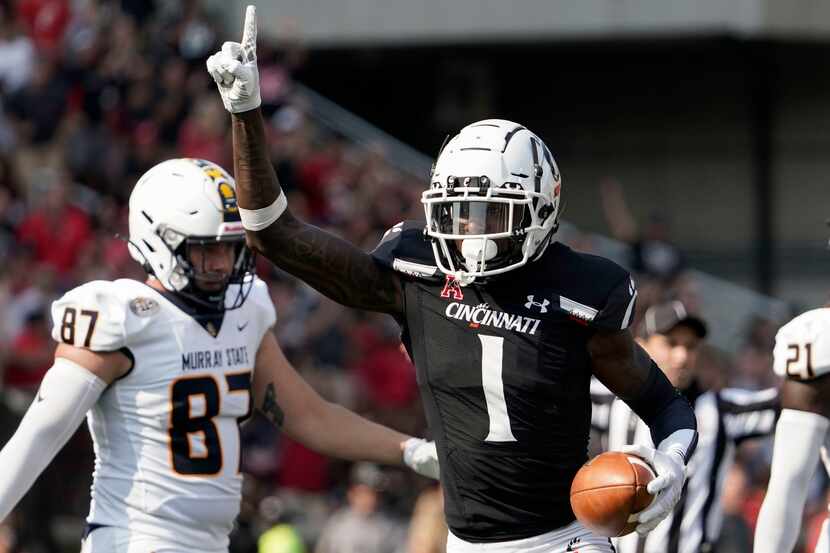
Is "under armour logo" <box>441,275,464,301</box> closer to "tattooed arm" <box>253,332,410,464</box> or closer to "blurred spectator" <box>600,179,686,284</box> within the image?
"tattooed arm" <box>253,332,410,464</box>

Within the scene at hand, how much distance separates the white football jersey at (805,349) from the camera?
14.7 ft

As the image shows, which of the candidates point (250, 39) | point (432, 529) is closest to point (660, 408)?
point (250, 39)

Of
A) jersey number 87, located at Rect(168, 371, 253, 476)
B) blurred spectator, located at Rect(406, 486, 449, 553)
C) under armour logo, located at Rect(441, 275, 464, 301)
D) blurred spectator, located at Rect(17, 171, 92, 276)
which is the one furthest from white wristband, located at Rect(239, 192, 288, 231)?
blurred spectator, located at Rect(17, 171, 92, 276)

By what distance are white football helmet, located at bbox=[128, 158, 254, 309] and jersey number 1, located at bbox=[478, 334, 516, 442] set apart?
3.76 ft

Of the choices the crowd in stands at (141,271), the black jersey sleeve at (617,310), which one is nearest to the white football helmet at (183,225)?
the black jersey sleeve at (617,310)

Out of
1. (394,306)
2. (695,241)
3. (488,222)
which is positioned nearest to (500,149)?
(488,222)

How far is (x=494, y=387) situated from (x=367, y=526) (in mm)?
5263

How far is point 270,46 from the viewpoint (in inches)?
526

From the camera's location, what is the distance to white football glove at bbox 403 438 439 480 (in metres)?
4.96

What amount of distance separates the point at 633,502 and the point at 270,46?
9.96 m

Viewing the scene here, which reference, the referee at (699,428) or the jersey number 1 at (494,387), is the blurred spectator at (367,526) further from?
the jersey number 1 at (494,387)

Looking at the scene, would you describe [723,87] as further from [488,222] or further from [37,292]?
[488,222]

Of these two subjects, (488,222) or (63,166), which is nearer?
(488,222)

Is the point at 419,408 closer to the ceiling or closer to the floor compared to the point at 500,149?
closer to the floor
